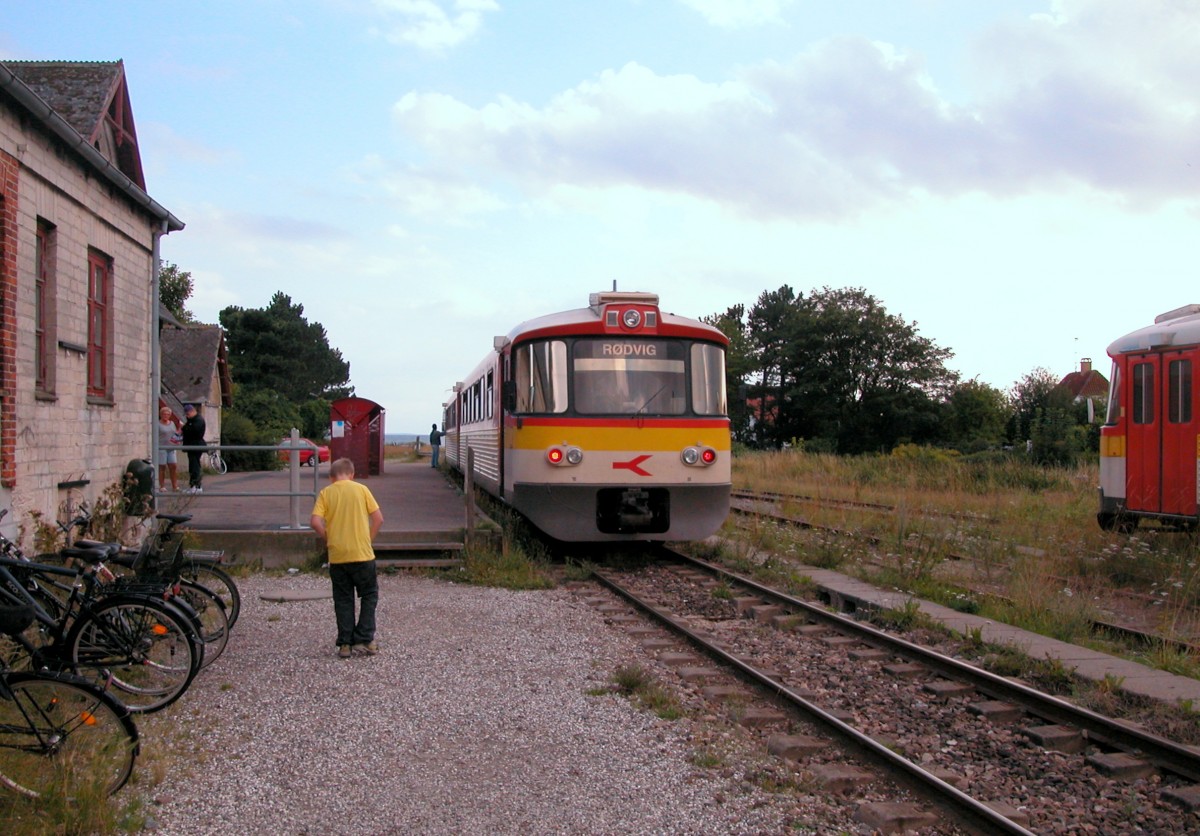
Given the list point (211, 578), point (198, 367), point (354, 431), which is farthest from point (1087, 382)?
point (211, 578)

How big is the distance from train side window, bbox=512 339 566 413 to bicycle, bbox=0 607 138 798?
7.86 metres

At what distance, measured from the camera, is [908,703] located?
6.82m

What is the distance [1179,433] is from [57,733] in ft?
40.8

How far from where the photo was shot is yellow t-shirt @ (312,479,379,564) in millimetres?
8016

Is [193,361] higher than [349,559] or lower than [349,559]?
higher

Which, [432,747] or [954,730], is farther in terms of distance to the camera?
[954,730]

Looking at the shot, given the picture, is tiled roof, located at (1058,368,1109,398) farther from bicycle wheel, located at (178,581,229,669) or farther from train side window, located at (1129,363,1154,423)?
bicycle wheel, located at (178,581,229,669)

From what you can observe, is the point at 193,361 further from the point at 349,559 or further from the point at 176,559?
the point at 176,559

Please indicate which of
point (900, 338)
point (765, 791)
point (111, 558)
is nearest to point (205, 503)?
point (111, 558)

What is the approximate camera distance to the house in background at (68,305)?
9836 mm

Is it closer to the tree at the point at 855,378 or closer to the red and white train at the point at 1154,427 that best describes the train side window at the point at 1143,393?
the red and white train at the point at 1154,427

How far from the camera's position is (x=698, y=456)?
12359 mm

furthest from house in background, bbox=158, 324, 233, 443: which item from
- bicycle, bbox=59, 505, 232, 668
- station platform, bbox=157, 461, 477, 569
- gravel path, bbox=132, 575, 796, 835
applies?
gravel path, bbox=132, 575, 796, 835

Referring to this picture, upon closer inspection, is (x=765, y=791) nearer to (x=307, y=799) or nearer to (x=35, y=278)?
(x=307, y=799)
